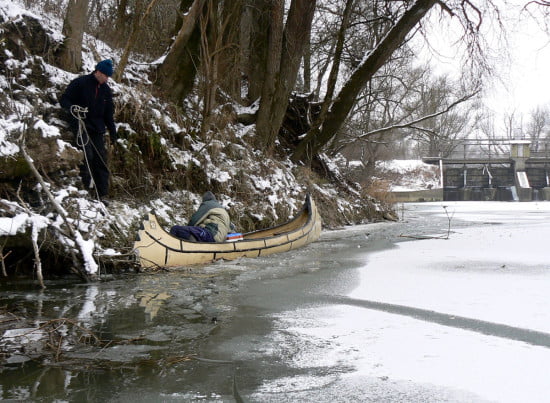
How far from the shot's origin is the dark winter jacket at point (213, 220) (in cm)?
786

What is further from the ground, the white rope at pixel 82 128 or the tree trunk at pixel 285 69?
the tree trunk at pixel 285 69

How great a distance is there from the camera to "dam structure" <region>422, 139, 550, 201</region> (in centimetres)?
3572

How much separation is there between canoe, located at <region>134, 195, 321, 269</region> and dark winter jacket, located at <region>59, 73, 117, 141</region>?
197 centimetres

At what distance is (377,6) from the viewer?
13.9 m

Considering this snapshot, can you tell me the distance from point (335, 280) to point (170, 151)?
4.77 m

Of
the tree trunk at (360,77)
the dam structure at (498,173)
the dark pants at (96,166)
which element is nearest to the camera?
the dark pants at (96,166)

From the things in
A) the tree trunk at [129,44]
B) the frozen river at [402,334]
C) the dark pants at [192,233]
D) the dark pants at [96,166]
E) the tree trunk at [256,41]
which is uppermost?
the tree trunk at [256,41]

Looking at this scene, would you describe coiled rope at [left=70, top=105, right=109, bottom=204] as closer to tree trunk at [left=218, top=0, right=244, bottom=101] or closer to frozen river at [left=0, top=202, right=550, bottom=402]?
frozen river at [left=0, top=202, right=550, bottom=402]

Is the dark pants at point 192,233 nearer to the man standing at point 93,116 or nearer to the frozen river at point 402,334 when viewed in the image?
the man standing at point 93,116

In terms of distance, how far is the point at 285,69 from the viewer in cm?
1301

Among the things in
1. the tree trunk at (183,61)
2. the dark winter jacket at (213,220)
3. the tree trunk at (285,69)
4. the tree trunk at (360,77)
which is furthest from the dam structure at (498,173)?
the dark winter jacket at (213,220)

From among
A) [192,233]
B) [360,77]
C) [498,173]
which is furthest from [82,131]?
[498,173]

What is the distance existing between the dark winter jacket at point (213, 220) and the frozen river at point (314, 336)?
1100mm

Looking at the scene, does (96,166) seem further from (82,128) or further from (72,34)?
(72,34)
